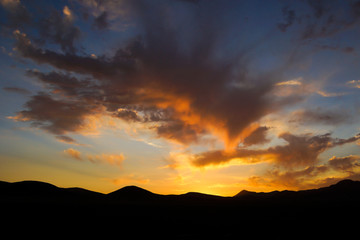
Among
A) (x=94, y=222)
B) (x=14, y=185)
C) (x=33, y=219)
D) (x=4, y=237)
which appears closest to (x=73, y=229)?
(x=94, y=222)

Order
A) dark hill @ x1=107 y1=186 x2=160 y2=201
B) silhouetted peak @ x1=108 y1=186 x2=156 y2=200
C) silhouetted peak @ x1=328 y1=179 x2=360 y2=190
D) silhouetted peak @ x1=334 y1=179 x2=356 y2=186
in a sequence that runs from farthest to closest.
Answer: silhouetted peak @ x1=334 y1=179 x2=356 y2=186, silhouetted peak @ x1=328 y1=179 x2=360 y2=190, silhouetted peak @ x1=108 y1=186 x2=156 y2=200, dark hill @ x1=107 y1=186 x2=160 y2=201

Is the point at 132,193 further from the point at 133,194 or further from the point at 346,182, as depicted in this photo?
the point at 346,182

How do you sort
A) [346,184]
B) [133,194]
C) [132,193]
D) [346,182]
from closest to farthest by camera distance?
[133,194]
[132,193]
[346,184]
[346,182]

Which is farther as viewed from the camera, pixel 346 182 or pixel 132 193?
pixel 346 182

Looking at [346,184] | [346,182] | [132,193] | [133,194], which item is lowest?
[133,194]

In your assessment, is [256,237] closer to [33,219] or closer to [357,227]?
[357,227]

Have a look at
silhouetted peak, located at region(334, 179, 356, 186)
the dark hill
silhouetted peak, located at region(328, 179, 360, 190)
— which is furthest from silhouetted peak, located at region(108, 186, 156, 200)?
silhouetted peak, located at region(334, 179, 356, 186)

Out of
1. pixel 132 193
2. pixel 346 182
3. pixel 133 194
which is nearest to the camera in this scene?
pixel 133 194

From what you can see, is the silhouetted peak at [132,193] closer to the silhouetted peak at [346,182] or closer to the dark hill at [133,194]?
the dark hill at [133,194]

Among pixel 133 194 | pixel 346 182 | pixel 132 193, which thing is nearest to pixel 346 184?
pixel 346 182

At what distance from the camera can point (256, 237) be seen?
25.5 meters

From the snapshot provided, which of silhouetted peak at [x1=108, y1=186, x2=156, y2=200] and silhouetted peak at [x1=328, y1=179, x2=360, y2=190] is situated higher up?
silhouetted peak at [x1=328, y1=179, x2=360, y2=190]

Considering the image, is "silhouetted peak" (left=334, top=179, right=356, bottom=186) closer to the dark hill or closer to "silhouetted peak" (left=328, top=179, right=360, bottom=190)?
"silhouetted peak" (left=328, top=179, right=360, bottom=190)

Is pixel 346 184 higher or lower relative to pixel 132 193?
higher
